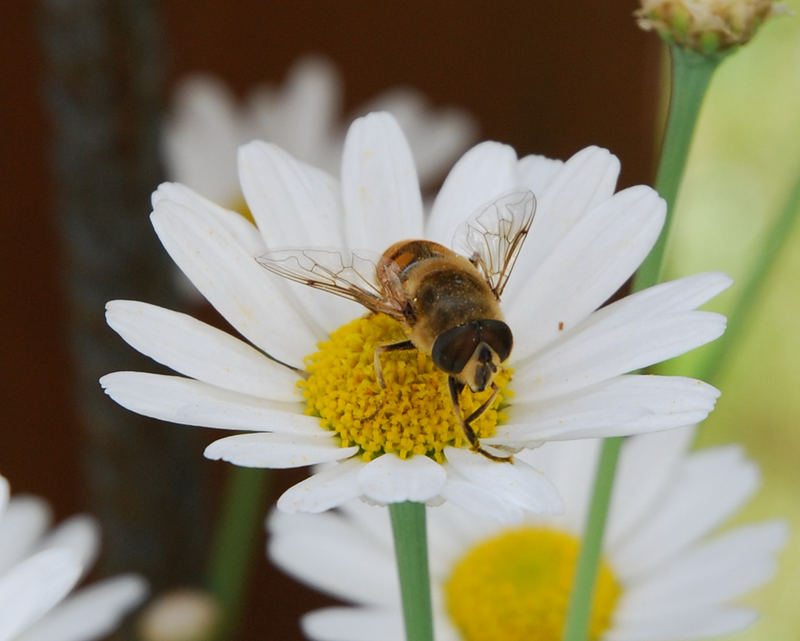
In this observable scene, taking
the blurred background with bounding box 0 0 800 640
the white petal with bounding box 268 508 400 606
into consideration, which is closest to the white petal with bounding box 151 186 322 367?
the white petal with bounding box 268 508 400 606

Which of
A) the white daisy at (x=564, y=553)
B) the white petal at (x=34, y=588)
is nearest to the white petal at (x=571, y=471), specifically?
the white daisy at (x=564, y=553)

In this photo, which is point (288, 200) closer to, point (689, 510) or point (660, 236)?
point (660, 236)

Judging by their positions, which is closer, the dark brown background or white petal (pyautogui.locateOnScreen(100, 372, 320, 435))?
white petal (pyautogui.locateOnScreen(100, 372, 320, 435))

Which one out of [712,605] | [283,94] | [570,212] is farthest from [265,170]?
[283,94]

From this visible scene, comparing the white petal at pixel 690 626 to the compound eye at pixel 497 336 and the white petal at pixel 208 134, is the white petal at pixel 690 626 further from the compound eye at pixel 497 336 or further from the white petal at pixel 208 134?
the white petal at pixel 208 134

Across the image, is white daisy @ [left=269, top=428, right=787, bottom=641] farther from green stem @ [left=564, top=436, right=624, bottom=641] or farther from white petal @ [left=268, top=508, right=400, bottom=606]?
green stem @ [left=564, top=436, right=624, bottom=641]

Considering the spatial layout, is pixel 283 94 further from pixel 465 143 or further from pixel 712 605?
pixel 712 605

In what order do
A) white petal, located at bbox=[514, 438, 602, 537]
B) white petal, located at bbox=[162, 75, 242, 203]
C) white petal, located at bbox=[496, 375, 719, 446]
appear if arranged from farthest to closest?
white petal, located at bbox=[162, 75, 242, 203] < white petal, located at bbox=[514, 438, 602, 537] < white petal, located at bbox=[496, 375, 719, 446]
